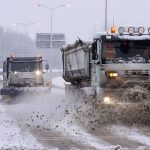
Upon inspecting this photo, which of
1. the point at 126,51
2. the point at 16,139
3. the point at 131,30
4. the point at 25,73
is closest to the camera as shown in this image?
the point at 16,139

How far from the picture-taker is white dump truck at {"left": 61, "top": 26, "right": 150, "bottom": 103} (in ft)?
48.3

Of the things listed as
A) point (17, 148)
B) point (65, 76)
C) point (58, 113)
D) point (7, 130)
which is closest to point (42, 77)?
point (65, 76)

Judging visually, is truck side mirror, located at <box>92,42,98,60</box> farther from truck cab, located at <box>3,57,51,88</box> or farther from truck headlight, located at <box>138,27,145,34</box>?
truck cab, located at <box>3,57,51,88</box>

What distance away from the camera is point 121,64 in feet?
49.2

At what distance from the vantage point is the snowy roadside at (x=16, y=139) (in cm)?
1022

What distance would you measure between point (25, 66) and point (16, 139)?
15223mm

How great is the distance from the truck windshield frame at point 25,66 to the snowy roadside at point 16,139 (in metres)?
11.9

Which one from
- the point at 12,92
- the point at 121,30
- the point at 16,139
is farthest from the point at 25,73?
the point at 16,139

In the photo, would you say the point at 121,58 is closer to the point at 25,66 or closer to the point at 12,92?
the point at 12,92

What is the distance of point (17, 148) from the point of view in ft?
32.7

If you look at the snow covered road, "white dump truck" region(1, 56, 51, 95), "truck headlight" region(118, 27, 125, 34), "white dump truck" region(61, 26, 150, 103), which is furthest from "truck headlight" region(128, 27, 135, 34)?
"white dump truck" region(1, 56, 51, 95)

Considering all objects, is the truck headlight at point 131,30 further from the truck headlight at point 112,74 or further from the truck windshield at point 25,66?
the truck windshield at point 25,66

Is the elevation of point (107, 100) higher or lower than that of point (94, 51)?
lower

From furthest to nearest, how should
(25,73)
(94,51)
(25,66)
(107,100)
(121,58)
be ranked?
1. (25,66)
2. (25,73)
3. (94,51)
4. (121,58)
5. (107,100)
